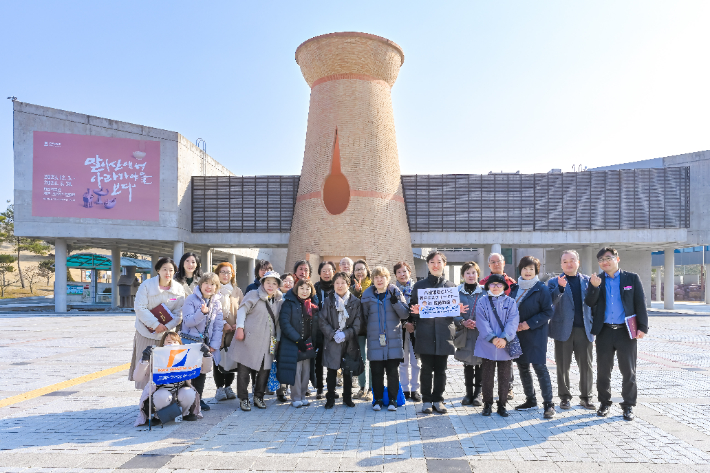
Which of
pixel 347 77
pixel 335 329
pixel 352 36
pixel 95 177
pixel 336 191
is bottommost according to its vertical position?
pixel 335 329

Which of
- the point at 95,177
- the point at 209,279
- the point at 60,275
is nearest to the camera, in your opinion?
the point at 209,279

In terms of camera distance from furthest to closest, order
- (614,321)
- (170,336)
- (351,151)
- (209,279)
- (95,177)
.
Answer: (95,177) < (351,151) < (209,279) < (614,321) < (170,336)

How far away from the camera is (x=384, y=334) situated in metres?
5.53

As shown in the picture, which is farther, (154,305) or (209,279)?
(209,279)

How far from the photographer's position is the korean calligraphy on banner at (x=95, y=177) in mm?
22594

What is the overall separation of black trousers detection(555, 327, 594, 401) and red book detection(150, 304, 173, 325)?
4.48m

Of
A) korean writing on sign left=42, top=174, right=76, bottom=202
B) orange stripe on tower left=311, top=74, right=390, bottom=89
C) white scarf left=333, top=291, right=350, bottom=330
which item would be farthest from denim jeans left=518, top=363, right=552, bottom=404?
korean writing on sign left=42, top=174, right=76, bottom=202

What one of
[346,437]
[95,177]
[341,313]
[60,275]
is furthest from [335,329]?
[60,275]

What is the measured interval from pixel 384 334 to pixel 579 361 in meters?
2.32

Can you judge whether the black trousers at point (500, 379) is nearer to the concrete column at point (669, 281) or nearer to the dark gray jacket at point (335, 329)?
the dark gray jacket at point (335, 329)

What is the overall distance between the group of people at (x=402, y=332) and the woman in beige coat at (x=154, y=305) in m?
0.01

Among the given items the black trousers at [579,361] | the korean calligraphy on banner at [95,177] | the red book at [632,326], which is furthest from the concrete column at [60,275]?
the red book at [632,326]

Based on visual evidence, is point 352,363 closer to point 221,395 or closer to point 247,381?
point 247,381

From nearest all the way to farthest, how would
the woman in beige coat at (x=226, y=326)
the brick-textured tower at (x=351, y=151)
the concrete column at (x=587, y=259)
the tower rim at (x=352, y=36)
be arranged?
the woman in beige coat at (x=226, y=326), the tower rim at (x=352, y=36), the brick-textured tower at (x=351, y=151), the concrete column at (x=587, y=259)
